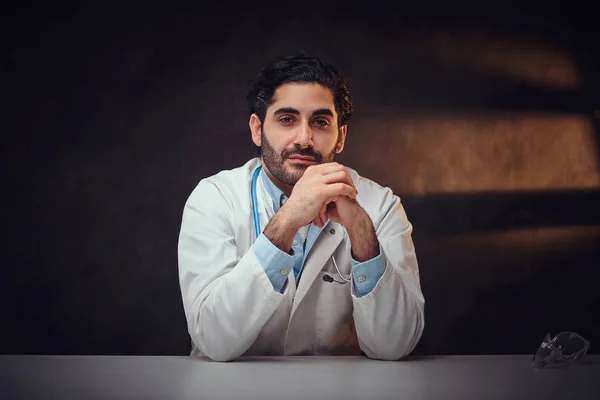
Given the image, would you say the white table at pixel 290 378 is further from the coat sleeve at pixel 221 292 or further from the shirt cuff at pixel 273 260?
the shirt cuff at pixel 273 260

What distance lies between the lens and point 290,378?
4.23 feet

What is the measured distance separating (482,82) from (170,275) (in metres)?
1.58

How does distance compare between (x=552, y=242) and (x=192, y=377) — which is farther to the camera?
(x=552, y=242)

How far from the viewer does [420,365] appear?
5.04ft

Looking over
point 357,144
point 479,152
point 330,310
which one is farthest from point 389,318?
point 479,152

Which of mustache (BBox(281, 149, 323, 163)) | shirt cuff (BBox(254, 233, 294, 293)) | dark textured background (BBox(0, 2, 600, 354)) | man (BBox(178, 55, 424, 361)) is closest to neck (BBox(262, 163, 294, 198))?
man (BBox(178, 55, 424, 361))

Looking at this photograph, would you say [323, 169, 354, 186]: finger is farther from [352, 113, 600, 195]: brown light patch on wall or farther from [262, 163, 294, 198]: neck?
[352, 113, 600, 195]: brown light patch on wall

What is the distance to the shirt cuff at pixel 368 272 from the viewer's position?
171 centimetres

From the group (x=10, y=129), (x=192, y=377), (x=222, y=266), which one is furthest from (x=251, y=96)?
(x=192, y=377)

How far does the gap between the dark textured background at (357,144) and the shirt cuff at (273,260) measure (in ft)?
3.77

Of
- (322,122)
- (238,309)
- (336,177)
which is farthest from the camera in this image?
(322,122)

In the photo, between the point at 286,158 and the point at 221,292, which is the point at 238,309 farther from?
the point at 286,158

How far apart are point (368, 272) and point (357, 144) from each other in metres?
1.21

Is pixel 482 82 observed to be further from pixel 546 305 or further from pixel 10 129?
pixel 10 129
